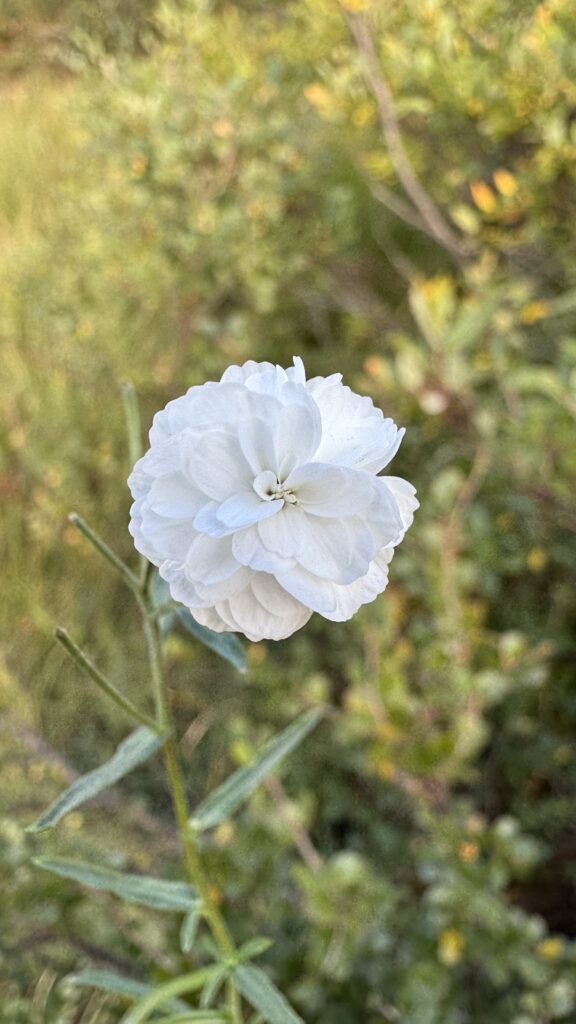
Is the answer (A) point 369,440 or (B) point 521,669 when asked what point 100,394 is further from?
(A) point 369,440

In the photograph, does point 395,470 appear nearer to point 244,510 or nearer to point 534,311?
point 534,311

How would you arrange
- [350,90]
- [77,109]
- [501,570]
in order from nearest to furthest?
[501,570], [350,90], [77,109]

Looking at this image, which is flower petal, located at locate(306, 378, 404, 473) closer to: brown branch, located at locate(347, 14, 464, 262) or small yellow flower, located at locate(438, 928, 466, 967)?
small yellow flower, located at locate(438, 928, 466, 967)

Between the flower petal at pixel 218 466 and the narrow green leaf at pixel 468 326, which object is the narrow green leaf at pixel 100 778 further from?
the narrow green leaf at pixel 468 326

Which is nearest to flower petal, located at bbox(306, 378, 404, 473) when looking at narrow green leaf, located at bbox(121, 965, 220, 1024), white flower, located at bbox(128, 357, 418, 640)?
white flower, located at bbox(128, 357, 418, 640)

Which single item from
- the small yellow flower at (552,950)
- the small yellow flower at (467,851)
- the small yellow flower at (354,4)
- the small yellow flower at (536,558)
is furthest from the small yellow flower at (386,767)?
the small yellow flower at (354,4)

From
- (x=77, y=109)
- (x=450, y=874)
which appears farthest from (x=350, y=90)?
(x=450, y=874)
